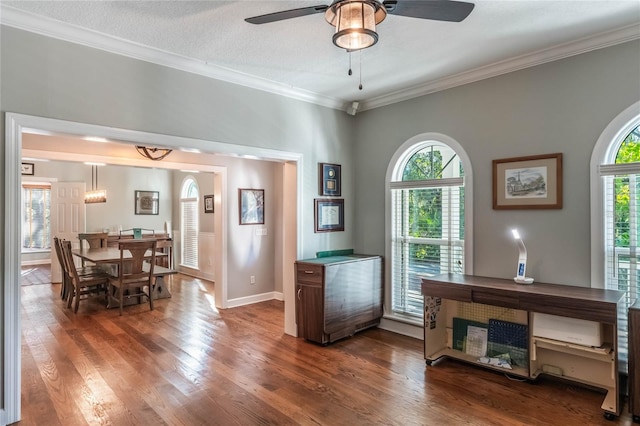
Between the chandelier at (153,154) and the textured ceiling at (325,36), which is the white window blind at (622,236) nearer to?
the textured ceiling at (325,36)

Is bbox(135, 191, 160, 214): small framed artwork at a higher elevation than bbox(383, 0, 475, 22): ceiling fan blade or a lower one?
lower

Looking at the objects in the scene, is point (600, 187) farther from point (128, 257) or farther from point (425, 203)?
point (128, 257)

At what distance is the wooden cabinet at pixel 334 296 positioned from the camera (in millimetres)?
3840

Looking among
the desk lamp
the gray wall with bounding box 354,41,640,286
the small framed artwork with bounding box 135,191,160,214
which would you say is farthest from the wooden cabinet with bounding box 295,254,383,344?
the small framed artwork with bounding box 135,191,160,214

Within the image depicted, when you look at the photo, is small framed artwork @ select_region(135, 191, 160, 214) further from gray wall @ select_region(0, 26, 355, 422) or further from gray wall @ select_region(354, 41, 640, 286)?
gray wall @ select_region(354, 41, 640, 286)

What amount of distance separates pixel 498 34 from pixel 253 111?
7.56ft

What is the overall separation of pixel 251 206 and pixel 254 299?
1.47 meters

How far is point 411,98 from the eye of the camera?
418cm

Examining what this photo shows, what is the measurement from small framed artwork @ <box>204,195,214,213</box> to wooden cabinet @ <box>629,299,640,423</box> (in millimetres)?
6738

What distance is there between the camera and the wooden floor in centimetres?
252

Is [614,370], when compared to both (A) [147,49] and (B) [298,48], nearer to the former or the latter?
(B) [298,48]

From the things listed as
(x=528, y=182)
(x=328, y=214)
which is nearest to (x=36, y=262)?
(x=328, y=214)

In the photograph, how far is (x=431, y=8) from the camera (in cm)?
190

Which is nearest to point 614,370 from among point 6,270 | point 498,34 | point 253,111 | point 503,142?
point 503,142
